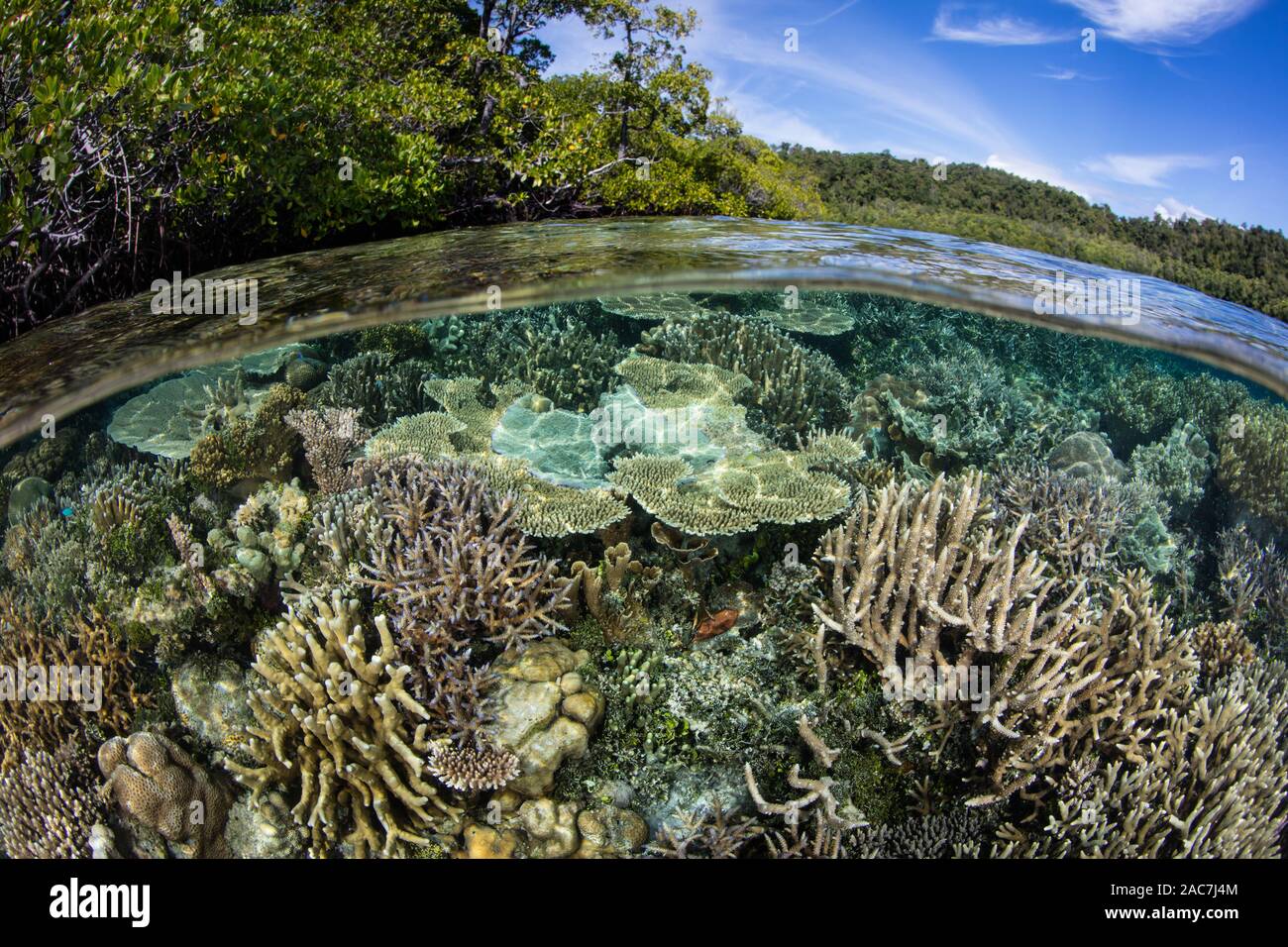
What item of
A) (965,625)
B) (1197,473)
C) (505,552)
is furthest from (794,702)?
(1197,473)

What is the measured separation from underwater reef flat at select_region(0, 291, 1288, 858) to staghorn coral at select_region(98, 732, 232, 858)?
0.08ft

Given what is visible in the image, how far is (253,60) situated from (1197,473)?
13819mm

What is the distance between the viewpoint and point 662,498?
18.3 feet

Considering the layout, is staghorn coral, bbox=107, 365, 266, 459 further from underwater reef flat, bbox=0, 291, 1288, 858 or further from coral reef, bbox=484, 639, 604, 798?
coral reef, bbox=484, 639, 604, 798

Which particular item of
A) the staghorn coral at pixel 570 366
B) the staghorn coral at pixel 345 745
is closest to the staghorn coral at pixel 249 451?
the staghorn coral at pixel 570 366

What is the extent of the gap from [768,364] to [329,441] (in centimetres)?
501

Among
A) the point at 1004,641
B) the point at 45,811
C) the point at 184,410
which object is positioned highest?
the point at 184,410

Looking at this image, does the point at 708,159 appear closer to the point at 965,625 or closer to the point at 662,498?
the point at 662,498

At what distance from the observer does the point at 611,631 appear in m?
5.27

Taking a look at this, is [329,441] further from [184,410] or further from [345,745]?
[345,745]

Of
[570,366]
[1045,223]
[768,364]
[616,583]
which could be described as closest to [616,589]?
[616,583]

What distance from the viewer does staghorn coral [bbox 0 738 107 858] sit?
15.2ft

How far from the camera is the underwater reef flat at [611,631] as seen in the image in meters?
4.33

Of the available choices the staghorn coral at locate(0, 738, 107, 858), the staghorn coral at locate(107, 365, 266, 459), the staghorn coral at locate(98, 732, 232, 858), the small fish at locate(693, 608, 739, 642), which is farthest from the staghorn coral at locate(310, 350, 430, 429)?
the small fish at locate(693, 608, 739, 642)
